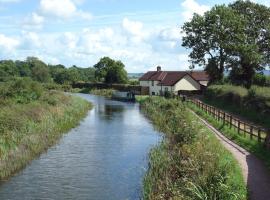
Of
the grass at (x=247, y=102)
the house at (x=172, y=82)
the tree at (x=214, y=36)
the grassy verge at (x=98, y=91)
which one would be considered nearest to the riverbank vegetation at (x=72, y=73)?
the grassy verge at (x=98, y=91)

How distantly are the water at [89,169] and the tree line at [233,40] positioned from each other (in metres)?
34.4

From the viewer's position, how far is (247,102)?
47.1m

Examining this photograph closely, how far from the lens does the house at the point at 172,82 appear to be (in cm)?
8888

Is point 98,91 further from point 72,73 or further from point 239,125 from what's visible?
point 239,125

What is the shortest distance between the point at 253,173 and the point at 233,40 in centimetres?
5669

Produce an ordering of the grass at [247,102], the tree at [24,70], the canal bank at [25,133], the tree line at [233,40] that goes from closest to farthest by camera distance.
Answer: the canal bank at [25,133] < the grass at [247,102] < the tree line at [233,40] < the tree at [24,70]

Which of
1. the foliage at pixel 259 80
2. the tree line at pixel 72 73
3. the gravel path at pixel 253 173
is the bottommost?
the gravel path at pixel 253 173

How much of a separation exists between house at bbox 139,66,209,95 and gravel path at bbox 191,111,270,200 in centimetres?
5971

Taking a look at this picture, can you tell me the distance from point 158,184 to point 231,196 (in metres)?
4.91

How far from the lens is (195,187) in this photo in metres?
17.2

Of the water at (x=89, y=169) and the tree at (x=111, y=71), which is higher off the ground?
the tree at (x=111, y=71)

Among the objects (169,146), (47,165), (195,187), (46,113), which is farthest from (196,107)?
(195,187)

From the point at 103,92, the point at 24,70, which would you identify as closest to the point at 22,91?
the point at 103,92

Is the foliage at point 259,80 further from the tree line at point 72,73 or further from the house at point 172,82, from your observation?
the tree line at point 72,73
